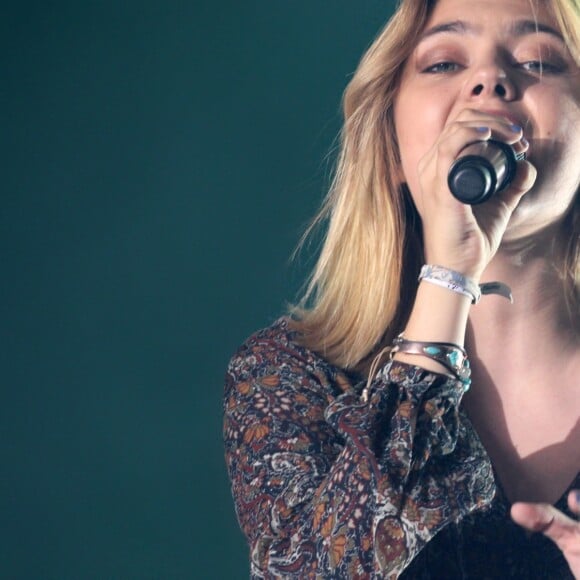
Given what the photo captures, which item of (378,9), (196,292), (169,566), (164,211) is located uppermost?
(378,9)

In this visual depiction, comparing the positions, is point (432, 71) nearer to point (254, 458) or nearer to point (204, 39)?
point (254, 458)

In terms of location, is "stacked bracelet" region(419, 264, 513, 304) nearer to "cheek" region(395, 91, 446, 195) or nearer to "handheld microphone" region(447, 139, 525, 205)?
"handheld microphone" region(447, 139, 525, 205)

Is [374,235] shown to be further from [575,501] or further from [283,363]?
[575,501]

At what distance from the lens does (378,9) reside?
210 cm

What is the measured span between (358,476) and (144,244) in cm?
100

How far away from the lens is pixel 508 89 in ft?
4.60

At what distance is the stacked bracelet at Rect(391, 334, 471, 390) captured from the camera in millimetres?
1275

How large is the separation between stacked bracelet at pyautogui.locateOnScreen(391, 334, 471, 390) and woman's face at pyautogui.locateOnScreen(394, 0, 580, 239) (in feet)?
0.64

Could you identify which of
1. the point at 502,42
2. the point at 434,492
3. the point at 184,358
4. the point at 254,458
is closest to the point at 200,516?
the point at 184,358

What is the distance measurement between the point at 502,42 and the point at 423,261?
350 mm

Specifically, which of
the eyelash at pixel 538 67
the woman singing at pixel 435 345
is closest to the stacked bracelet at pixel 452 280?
the woman singing at pixel 435 345

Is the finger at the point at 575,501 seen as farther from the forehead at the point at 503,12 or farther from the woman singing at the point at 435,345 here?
the forehead at the point at 503,12

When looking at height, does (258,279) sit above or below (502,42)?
below

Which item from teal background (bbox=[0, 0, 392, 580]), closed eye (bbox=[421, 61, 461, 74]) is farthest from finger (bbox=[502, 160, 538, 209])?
teal background (bbox=[0, 0, 392, 580])
